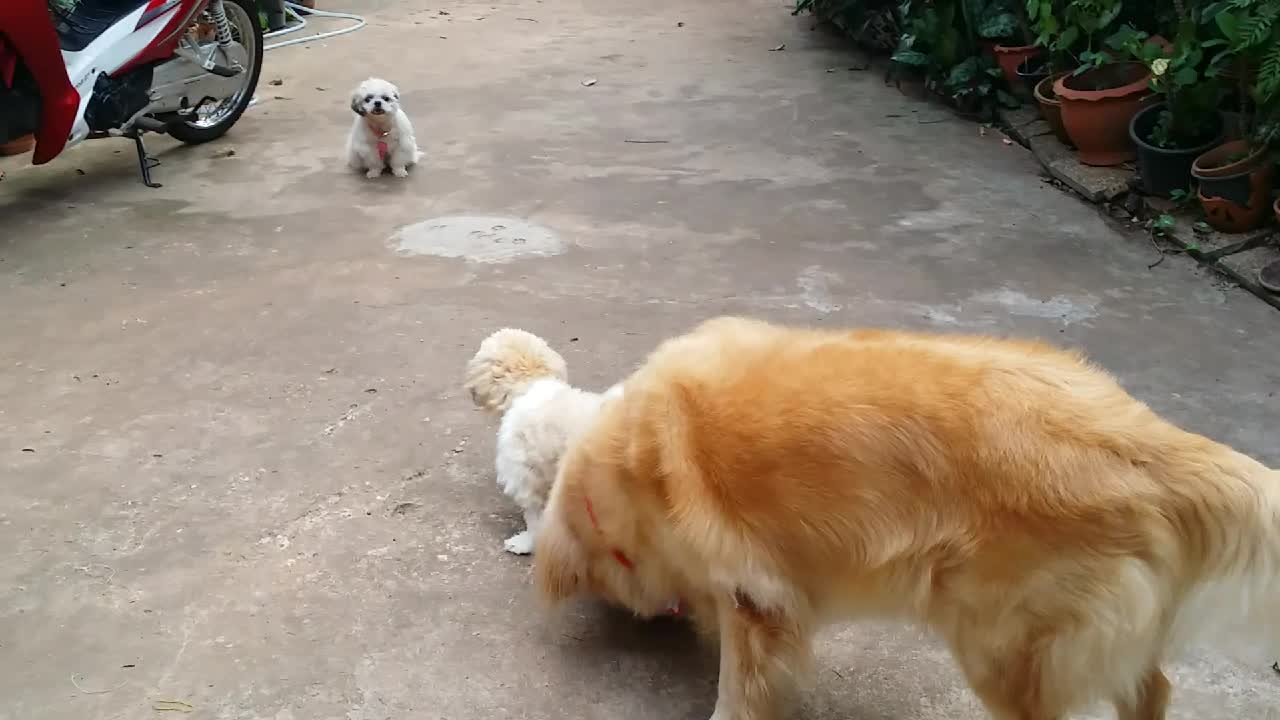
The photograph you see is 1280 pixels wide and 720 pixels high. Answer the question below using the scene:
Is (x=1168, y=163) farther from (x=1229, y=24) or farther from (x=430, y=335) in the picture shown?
(x=430, y=335)

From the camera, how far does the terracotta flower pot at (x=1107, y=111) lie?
17.4ft

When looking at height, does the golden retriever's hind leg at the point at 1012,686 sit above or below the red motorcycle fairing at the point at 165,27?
below

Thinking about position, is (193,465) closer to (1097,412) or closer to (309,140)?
(1097,412)

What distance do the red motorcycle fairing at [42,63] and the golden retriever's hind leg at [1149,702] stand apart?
208 inches

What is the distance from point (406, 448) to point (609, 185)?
2.69 meters

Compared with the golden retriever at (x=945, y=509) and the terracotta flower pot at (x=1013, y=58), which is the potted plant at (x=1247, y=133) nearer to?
the terracotta flower pot at (x=1013, y=58)

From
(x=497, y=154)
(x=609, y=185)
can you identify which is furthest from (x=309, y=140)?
(x=609, y=185)

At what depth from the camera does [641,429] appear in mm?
2062

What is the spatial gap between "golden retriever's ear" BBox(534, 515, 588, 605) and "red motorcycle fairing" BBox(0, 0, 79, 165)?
13.5 ft

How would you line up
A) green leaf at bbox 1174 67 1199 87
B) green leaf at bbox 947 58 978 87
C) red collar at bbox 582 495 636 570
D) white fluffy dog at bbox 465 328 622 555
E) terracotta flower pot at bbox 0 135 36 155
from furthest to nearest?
green leaf at bbox 947 58 978 87 → terracotta flower pot at bbox 0 135 36 155 → green leaf at bbox 1174 67 1199 87 → white fluffy dog at bbox 465 328 622 555 → red collar at bbox 582 495 636 570

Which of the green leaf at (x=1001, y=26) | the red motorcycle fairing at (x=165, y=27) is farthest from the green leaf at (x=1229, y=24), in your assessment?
the red motorcycle fairing at (x=165, y=27)

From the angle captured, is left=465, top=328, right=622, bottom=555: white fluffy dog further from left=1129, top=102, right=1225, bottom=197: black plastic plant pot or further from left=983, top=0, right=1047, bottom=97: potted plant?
left=983, top=0, right=1047, bottom=97: potted plant

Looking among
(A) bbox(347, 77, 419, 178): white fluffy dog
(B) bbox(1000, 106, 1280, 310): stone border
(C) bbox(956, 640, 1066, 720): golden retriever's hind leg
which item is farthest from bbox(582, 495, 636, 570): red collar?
(A) bbox(347, 77, 419, 178): white fluffy dog

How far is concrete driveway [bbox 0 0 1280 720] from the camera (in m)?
2.42
